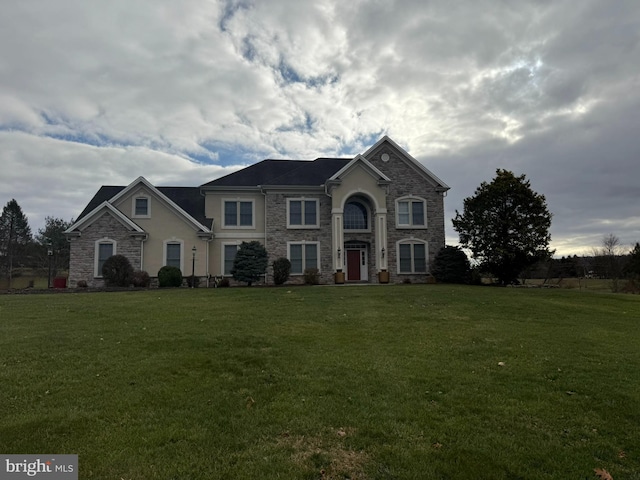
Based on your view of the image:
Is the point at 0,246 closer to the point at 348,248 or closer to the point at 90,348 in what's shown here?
the point at 348,248

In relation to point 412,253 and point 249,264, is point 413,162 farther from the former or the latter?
point 249,264

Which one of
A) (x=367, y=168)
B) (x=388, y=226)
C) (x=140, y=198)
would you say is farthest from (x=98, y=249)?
(x=388, y=226)

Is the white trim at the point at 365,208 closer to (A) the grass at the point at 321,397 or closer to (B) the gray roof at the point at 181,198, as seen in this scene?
(B) the gray roof at the point at 181,198

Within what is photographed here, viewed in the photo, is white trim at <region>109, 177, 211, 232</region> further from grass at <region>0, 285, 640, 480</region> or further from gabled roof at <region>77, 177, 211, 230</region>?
grass at <region>0, 285, 640, 480</region>

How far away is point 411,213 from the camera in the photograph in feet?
88.9

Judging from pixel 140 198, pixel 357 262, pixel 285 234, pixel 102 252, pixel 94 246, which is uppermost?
pixel 140 198

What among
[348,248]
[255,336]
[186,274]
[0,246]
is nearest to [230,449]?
[255,336]

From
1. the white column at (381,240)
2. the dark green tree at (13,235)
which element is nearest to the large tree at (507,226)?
the white column at (381,240)

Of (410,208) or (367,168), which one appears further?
(410,208)

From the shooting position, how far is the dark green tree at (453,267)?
25.5 meters

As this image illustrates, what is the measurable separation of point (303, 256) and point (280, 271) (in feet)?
9.01

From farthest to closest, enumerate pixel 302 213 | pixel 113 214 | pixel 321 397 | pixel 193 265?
pixel 302 213 < pixel 193 265 < pixel 113 214 < pixel 321 397

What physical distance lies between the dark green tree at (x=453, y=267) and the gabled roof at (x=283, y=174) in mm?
9116

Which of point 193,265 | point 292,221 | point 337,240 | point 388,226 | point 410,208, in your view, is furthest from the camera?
point 410,208
